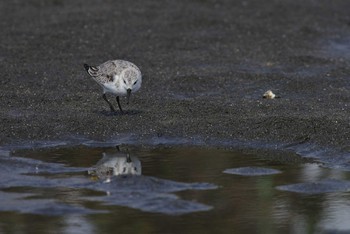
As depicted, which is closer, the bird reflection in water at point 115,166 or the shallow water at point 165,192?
the shallow water at point 165,192

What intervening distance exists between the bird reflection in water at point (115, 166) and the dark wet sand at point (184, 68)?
2.83 feet

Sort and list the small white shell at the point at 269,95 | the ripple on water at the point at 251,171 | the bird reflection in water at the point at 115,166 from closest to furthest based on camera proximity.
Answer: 1. the bird reflection in water at the point at 115,166
2. the ripple on water at the point at 251,171
3. the small white shell at the point at 269,95

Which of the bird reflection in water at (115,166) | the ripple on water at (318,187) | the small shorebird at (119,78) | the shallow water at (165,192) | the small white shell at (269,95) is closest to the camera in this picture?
the shallow water at (165,192)

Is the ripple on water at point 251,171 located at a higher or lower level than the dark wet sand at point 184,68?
lower

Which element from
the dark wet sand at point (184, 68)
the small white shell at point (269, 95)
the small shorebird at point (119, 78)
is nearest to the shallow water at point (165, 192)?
the dark wet sand at point (184, 68)

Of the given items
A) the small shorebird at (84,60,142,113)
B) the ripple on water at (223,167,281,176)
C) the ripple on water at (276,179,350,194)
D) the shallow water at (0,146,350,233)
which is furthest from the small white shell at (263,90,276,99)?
the ripple on water at (276,179,350,194)

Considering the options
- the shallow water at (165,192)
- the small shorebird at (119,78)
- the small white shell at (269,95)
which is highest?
the small shorebird at (119,78)

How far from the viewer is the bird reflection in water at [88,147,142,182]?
30.9ft

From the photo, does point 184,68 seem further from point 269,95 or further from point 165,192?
point 165,192

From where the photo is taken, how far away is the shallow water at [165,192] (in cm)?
788

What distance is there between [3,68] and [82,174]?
5.50 meters

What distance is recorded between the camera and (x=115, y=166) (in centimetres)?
980

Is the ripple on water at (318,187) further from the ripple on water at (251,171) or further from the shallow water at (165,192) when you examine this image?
the ripple on water at (251,171)

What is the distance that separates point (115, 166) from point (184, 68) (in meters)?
5.17
